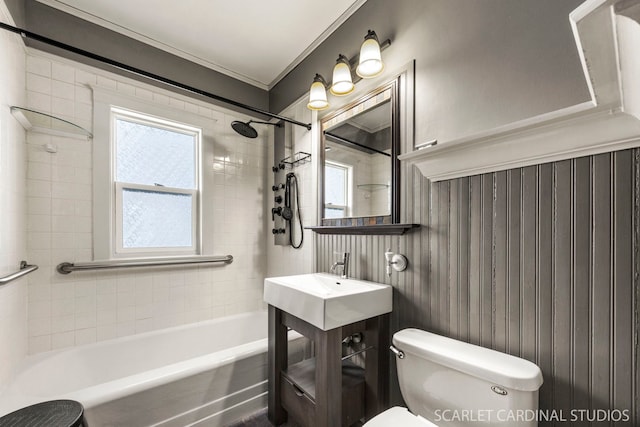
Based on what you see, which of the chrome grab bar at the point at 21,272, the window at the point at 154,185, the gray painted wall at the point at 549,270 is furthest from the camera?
the window at the point at 154,185

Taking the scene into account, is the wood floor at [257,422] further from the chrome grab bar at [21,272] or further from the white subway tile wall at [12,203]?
the chrome grab bar at [21,272]

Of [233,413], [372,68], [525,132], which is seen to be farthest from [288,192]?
[525,132]

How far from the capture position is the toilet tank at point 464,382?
2.88ft

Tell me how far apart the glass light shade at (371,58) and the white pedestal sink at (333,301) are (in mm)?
1216

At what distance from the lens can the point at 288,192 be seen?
2.43 meters

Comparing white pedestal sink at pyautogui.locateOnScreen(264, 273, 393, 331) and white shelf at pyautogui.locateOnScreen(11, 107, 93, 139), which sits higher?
white shelf at pyautogui.locateOnScreen(11, 107, 93, 139)

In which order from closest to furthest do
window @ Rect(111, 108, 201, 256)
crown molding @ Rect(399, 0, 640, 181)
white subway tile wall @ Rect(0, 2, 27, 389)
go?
crown molding @ Rect(399, 0, 640, 181), white subway tile wall @ Rect(0, 2, 27, 389), window @ Rect(111, 108, 201, 256)

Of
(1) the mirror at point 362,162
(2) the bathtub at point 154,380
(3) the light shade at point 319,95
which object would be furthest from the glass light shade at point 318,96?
(2) the bathtub at point 154,380

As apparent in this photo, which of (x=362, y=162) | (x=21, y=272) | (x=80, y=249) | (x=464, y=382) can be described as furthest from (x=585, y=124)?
(x=80, y=249)

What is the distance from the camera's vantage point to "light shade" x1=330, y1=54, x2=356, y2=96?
1.65m

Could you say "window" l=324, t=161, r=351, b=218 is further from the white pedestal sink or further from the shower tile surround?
the shower tile surround

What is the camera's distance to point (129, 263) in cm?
203

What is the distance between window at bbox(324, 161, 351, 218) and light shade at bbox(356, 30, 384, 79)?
60 centimetres

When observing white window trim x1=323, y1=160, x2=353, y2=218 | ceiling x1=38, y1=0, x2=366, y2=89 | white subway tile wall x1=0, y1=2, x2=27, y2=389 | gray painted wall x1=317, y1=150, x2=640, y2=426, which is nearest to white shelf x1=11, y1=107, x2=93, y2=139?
white subway tile wall x1=0, y1=2, x2=27, y2=389
